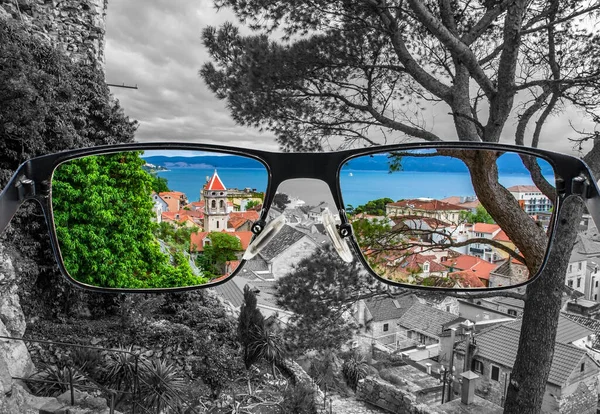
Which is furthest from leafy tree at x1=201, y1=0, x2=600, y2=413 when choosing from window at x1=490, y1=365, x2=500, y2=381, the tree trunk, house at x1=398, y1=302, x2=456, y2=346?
house at x1=398, y1=302, x2=456, y2=346

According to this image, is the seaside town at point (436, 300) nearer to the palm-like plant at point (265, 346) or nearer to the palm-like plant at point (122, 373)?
the palm-like plant at point (265, 346)

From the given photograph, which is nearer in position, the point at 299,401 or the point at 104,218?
the point at 104,218

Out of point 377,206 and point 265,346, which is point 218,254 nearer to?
point 377,206

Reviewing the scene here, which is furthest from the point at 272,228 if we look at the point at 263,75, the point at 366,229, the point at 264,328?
the point at 264,328

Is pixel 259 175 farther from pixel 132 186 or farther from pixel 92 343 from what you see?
pixel 92 343

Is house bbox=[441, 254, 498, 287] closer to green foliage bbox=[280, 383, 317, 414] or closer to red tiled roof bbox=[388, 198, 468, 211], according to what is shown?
red tiled roof bbox=[388, 198, 468, 211]

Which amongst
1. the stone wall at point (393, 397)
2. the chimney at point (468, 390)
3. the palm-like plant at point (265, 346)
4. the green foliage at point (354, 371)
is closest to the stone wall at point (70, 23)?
the palm-like plant at point (265, 346)

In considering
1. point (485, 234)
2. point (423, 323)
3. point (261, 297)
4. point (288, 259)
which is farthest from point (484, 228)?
point (423, 323)
